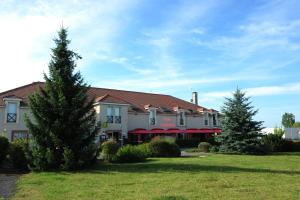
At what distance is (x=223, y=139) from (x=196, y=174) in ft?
67.5

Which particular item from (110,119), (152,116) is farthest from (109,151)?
(152,116)

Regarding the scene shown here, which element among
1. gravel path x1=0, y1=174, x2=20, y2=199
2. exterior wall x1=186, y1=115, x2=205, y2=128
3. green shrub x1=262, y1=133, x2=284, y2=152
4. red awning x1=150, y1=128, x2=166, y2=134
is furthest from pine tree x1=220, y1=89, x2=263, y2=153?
gravel path x1=0, y1=174, x2=20, y2=199

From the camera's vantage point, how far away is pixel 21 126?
3750cm

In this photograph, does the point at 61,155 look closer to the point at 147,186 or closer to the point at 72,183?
the point at 72,183

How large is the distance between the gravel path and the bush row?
2.29 metres

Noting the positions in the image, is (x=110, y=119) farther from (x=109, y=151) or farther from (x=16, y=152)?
(x=16, y=152)

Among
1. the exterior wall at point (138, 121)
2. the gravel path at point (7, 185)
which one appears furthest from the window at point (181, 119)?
the gravel path at point (7, 185)

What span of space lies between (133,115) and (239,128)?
15.8m

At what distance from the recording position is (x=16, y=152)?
1900 centimetres

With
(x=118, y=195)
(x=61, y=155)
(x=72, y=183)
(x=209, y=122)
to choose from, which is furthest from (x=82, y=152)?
(x=209, y=122)

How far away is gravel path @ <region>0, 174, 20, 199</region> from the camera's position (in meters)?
11.6

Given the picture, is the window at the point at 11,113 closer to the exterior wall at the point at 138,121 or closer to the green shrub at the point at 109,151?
the exterior wall at the point at 138,121

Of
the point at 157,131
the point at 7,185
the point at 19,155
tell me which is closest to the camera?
the point at 7,185

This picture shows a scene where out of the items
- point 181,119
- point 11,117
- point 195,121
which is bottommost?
point 11,117
